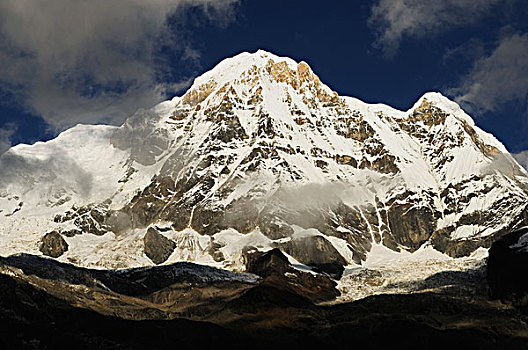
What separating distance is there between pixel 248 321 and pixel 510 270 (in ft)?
186

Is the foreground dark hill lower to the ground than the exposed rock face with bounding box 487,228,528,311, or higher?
lower

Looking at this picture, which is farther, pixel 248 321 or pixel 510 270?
pixel 510 270

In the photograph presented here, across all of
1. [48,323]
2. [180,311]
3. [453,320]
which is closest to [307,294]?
[180,311]

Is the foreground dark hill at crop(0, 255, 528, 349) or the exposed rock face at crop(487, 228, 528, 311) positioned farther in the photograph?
the exposed rock face at crop(487, 228, 528, 311)

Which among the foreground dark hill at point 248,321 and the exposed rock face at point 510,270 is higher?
the exposed rock face at point 510,270

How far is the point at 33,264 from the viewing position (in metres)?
172

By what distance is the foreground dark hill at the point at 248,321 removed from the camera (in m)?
94.9

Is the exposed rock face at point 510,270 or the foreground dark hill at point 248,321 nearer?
the foreground dark hill at point 248,321

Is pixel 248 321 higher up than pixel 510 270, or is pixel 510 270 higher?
pixel 510 270

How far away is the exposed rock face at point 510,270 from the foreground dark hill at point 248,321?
A: 3.58 m

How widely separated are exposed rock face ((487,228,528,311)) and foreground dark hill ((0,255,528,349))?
3582mm

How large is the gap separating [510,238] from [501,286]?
20.9 metres

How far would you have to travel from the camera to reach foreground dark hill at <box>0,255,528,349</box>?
94938 mm

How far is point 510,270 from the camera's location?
139 metres
